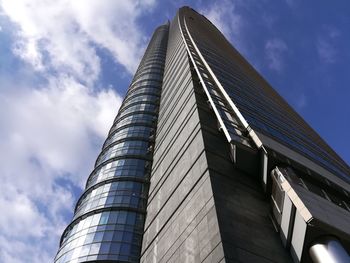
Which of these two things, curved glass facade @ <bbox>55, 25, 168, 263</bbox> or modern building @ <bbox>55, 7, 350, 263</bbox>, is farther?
curved glass facade @ <bbox>55, 25, 168, 263</bbox>

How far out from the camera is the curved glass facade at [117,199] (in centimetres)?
3067

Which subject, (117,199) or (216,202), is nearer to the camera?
(216,202)

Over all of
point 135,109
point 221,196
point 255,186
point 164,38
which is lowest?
point 221,196

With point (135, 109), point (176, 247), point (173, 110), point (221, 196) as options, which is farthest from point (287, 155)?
point (135, 109)

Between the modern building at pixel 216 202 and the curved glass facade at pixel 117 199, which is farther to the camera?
the curved glass facade at pixel 117 199

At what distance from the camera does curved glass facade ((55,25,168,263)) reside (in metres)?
30.7

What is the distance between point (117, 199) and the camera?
35938 mm

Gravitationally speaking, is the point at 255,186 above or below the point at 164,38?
below

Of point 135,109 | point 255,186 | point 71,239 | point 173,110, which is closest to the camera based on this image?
point 255,186

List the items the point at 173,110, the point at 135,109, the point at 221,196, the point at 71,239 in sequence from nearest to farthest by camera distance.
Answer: the point at 221,196 < the point at 71,239 < the point at 173,110 < the point at 135,109

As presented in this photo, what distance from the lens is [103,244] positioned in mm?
30578

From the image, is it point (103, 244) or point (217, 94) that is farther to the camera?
point (103, 244)

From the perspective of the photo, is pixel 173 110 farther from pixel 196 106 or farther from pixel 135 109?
pixel 135 109

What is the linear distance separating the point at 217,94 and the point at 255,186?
9.77 meters
